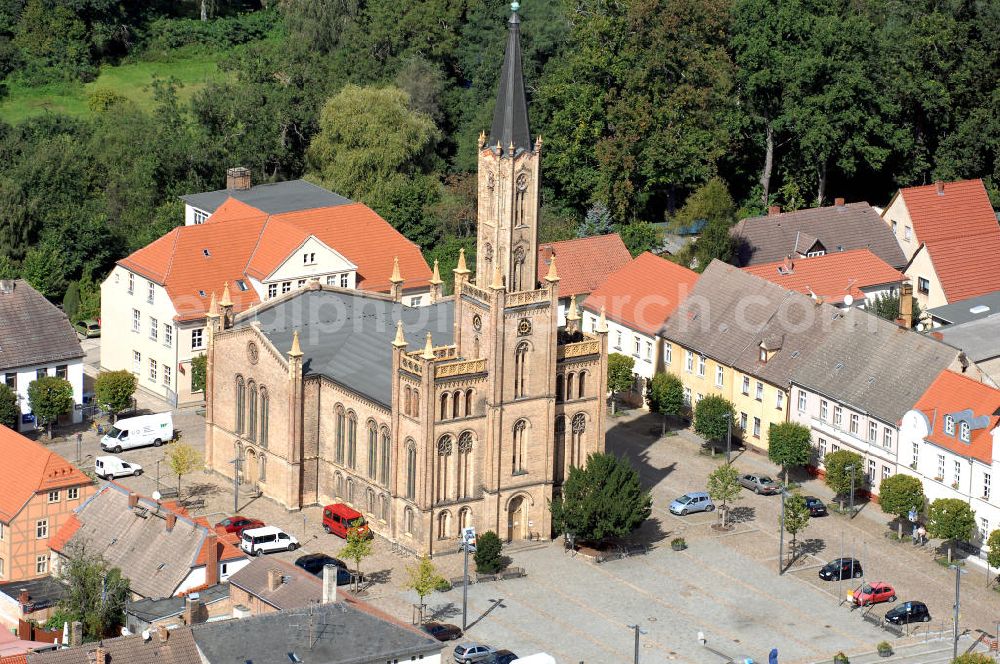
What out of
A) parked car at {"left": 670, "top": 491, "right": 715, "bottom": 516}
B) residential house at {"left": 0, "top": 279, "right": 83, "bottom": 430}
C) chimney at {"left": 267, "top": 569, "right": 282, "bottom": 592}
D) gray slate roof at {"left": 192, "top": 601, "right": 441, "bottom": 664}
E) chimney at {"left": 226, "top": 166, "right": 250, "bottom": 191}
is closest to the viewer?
gray slate roof at {"left": 192, "top": 601, "right": 441, "bottom": 664}

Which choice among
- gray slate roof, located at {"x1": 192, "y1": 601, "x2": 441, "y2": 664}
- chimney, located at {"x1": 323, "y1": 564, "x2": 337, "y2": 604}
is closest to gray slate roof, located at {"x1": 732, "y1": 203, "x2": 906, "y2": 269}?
chimney, located at {"x1": 323, "y1": 564, "x2": 337, "y2": 604}

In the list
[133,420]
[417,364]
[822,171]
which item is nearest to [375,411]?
[417,364]

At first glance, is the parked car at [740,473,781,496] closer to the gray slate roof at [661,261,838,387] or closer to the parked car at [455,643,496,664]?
the gray slate roof at [661,261,838,387]

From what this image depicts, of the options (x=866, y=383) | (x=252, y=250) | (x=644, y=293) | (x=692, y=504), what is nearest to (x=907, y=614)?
(x=692, y=504)

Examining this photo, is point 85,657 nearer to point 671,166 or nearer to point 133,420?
point 133,420

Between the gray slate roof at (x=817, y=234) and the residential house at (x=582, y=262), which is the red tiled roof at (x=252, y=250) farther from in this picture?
the gray slate roof at (x=817, y=234)
